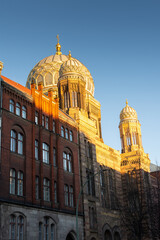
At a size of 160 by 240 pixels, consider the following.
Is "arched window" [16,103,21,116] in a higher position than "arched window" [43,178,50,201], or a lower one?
higher

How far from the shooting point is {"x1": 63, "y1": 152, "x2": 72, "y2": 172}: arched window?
3978 centimetres

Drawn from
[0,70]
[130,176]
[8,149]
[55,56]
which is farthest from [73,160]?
[55,56]

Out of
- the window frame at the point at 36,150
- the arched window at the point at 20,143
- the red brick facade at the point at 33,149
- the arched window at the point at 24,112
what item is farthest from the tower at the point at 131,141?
the arched window at the point at 20,143

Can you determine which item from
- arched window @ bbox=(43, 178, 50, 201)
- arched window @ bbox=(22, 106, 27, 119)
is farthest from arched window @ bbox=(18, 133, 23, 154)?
arched window @ bbox=(43, 178, 50, 201)

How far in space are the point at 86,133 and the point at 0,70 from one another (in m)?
16.6

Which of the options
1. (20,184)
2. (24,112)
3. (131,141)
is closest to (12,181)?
(20,184)

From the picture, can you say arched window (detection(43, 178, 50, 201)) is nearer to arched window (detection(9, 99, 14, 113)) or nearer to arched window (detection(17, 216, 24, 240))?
arched window (detection(17, 216, 24, 240))

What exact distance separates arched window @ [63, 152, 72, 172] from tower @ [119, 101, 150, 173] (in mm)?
18023

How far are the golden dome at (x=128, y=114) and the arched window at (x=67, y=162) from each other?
2555 centimetres

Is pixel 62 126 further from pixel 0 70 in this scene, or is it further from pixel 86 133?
pixel 0 70

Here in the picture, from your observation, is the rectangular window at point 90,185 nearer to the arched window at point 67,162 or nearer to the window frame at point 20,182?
the arched window at point 67,162

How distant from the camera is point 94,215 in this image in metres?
42.4

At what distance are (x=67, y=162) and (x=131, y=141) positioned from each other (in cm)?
2465

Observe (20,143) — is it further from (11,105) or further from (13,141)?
(11,105)
